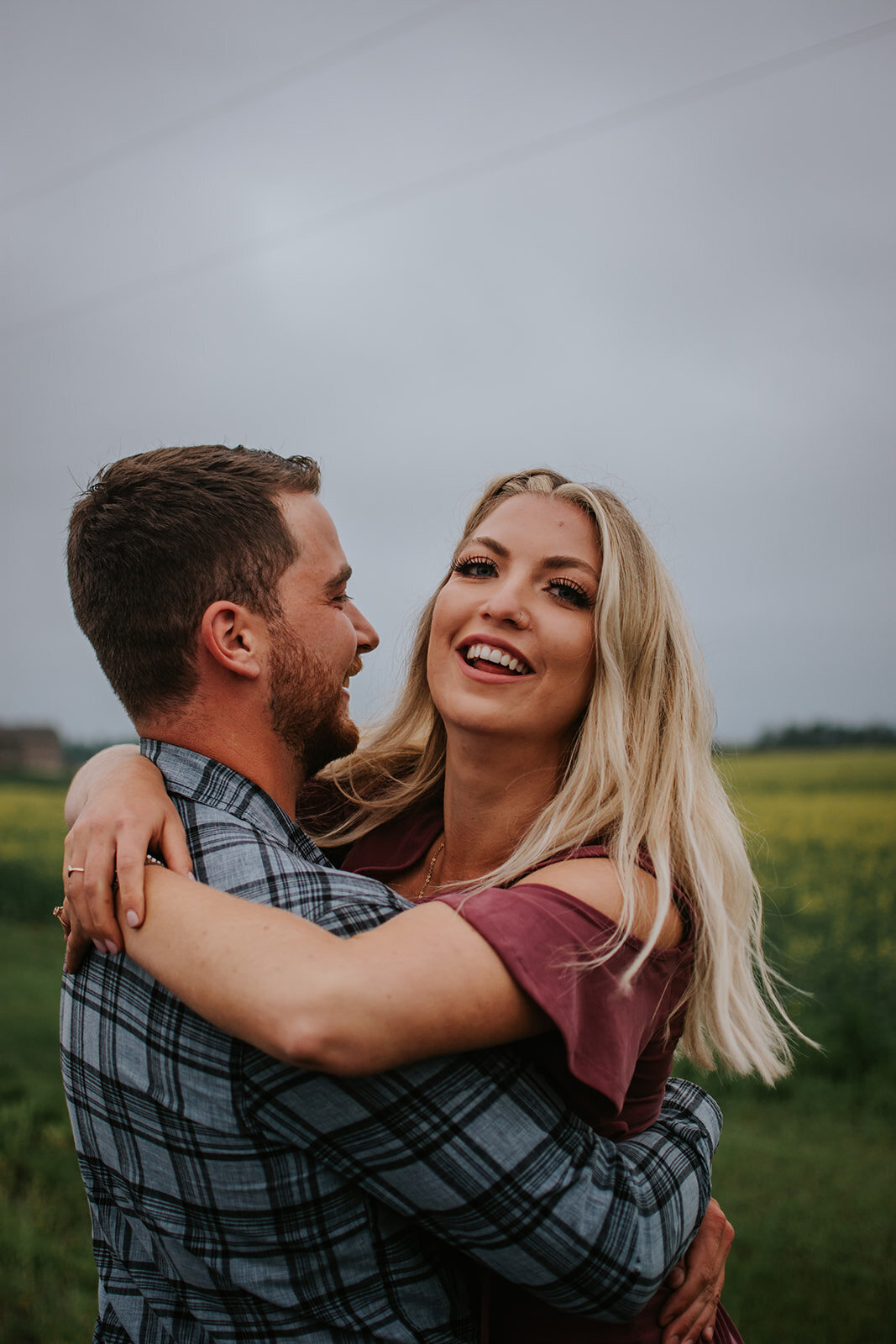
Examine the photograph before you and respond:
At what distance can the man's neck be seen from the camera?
2.14 m

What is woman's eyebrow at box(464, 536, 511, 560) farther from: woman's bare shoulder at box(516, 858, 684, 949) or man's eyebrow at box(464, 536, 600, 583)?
woman's bare shoulder at box(516, 858, 684, 949)

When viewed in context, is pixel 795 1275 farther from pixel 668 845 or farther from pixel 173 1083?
pixel 173 1083

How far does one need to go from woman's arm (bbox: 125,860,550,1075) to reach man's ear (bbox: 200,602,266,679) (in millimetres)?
595

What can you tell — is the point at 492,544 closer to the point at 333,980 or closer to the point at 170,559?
the point at 170,559

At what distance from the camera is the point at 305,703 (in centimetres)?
226

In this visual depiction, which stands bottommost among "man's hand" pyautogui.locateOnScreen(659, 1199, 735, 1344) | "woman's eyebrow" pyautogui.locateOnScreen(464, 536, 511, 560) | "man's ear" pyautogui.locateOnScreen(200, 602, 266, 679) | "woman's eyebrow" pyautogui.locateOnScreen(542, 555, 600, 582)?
"man's hand" pyautogui.locateOnScreen(659, 1199, 735, 1344)

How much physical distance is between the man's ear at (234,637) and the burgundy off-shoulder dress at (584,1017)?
0.69 m

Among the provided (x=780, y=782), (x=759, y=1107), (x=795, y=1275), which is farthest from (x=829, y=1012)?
(x=780, y=782)

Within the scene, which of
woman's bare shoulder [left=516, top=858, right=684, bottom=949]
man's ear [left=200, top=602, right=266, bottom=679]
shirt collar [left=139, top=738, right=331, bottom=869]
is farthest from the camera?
man's ear [left=200, top=602, right=266, bottom=679]

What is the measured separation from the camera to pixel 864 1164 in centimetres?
591

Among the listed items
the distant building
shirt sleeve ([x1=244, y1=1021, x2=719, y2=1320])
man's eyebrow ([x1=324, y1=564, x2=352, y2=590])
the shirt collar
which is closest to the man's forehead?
man's eyebrow ([x1=324, y1=564, x2=352, y2=590])

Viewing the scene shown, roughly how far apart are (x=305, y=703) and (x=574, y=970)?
0.89 meters

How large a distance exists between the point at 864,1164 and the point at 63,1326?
4.46 meters

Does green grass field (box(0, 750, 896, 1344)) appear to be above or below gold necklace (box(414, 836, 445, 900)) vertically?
below
